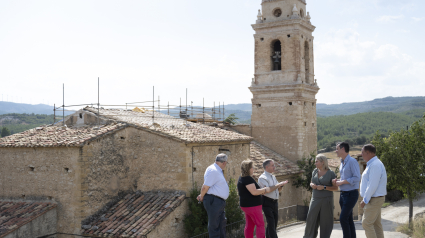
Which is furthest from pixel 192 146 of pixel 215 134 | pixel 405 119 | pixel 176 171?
pixel 405 119

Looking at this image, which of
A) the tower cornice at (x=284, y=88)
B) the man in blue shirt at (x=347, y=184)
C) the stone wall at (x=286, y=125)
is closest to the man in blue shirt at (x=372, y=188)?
the man in blue shirt at (x=347, y=184)

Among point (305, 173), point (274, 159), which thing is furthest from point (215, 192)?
point (305, 173)

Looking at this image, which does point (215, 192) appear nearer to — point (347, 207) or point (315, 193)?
point (315, 193)

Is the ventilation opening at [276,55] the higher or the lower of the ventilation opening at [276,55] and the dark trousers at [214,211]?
the higher

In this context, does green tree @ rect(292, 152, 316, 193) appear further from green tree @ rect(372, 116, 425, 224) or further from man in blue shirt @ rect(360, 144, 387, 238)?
man in blue shirt @ rect(360, 144, 387, 238)

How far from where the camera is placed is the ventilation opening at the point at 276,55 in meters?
24.9

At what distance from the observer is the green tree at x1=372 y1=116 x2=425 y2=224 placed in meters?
16.1

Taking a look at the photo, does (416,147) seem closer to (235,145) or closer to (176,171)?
(235,145)

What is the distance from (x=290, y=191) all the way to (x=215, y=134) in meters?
6.84

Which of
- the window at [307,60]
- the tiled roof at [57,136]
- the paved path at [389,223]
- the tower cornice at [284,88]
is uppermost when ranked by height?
the window at [307,60]

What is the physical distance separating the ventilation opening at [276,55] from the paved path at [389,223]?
1048 centimetres

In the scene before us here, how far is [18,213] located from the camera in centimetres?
1331

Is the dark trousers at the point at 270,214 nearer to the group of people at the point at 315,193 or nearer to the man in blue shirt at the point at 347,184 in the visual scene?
the group of people at the point at 315,193

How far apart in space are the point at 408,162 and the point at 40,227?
45.5ft
